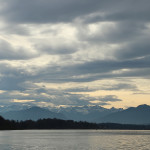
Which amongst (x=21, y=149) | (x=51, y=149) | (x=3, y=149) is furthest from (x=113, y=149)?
(x=3, y=149)

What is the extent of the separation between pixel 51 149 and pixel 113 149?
1109 inches

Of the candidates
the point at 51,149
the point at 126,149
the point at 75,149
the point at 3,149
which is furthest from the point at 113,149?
the point at 3,149

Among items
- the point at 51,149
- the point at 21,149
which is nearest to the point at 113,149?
the point at 51,149

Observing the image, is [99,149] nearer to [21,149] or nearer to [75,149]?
[75,149]

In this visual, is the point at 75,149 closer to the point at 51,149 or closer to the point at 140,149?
the point at 51,149

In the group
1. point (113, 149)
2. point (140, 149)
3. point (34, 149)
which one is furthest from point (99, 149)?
point (34, 149)

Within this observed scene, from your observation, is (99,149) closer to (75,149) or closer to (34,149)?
(75,149)

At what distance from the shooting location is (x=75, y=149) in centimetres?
13588

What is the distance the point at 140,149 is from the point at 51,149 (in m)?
40.4

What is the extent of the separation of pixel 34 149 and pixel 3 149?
1447cm

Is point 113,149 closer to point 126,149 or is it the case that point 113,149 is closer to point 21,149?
point 126,149

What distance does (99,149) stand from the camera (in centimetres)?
13712

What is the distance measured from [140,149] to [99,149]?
18.5 meters

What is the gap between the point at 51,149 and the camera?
13738 cm
